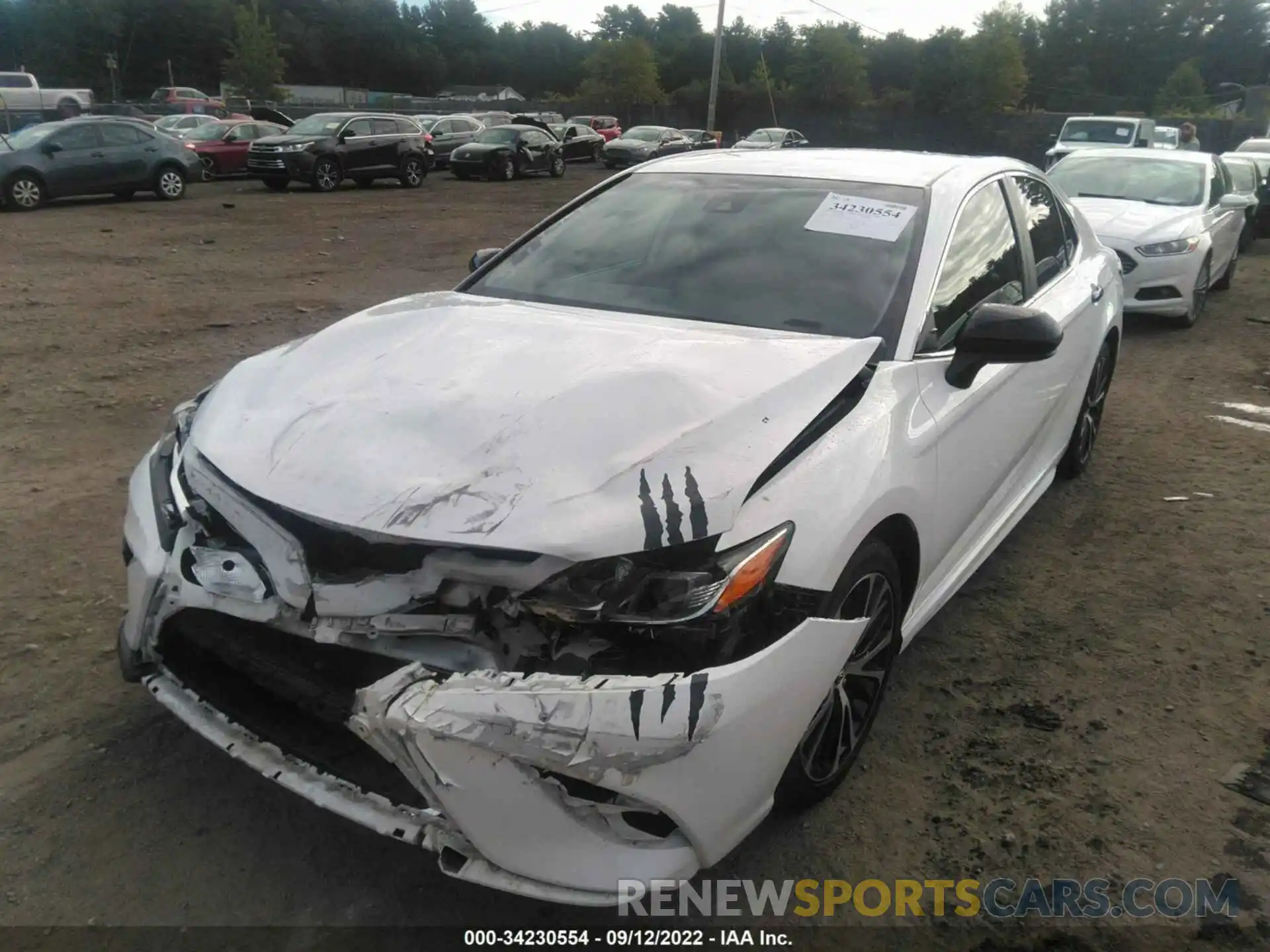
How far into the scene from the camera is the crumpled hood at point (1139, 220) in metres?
8.48

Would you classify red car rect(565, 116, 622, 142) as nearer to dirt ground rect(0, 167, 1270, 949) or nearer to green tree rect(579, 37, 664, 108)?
green tree rect(579, 37, 664, 108)

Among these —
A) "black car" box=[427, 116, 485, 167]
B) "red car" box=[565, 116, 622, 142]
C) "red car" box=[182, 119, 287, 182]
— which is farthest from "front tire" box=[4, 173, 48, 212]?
"red car" box=[565, 116, 622, 142]

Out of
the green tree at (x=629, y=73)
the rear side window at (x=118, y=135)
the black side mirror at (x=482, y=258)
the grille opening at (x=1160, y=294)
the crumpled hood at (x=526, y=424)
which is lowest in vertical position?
the grille opening at (x=1160, y=294)

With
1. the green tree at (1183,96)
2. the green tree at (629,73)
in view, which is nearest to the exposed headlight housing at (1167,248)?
the green tree at (1183,96)

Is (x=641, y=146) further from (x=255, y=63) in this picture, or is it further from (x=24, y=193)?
(x=255, y=63)

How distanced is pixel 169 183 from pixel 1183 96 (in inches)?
2222

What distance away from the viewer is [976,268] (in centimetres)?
335

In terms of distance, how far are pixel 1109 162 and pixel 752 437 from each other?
9405 millimetres

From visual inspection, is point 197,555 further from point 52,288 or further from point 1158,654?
point 52,288

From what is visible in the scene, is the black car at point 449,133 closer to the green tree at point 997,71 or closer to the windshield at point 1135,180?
the windshield at point 1135,180

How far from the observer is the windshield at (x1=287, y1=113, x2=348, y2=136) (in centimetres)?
2027

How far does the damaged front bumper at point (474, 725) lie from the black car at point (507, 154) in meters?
23.2

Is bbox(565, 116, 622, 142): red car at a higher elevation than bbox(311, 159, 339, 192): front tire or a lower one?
higher

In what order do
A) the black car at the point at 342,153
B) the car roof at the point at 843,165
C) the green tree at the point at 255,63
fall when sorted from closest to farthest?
1. the car roof at the point at 843,165
2. the black car at the point at 342,153
3. the green tree at the point at 255,63
